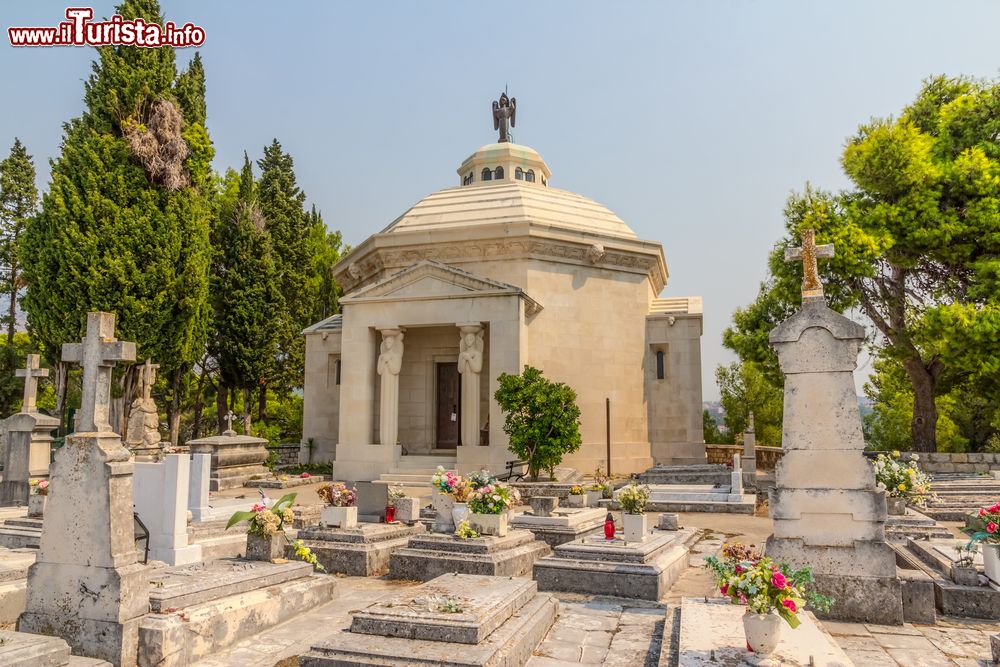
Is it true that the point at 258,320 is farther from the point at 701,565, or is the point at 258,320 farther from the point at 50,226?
the point at 701,565

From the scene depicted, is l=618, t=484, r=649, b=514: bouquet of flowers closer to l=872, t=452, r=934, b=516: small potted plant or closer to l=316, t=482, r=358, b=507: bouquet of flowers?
l=316, t=482, r=358, b=507: bouquet of flowers

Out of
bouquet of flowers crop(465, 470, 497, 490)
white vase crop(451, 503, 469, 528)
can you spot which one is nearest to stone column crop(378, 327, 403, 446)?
bouquet of flowers crop(465, 470, 497, 490)

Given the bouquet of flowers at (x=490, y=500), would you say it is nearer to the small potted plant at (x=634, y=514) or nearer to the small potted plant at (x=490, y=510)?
the small potted plant at (x=490, y=510)

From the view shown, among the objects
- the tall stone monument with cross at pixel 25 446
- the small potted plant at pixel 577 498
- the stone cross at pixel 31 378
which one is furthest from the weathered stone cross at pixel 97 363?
the stone cross at pixel 31 378

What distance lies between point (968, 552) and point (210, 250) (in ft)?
82.1

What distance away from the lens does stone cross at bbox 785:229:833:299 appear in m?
7.02

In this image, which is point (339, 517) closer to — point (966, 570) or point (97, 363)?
point (97, 363)

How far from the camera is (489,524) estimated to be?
30.2ft

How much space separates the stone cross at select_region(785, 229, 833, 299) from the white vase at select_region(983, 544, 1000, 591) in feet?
10.0

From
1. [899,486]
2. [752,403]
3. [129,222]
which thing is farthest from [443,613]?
[752,403]

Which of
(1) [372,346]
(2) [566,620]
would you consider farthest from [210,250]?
(2) [566,620]

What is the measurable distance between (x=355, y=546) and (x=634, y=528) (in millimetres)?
3872

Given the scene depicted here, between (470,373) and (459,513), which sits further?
(470,373)
